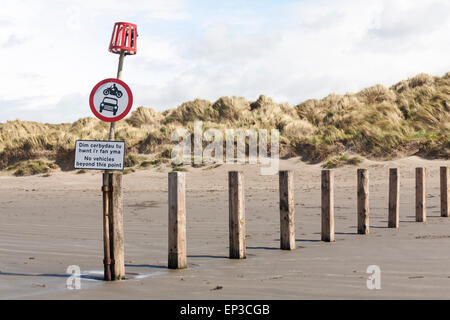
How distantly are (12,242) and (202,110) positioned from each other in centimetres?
2852

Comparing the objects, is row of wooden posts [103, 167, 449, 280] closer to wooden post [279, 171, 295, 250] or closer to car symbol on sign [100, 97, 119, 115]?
wooden post [279, 171, 295, 250]

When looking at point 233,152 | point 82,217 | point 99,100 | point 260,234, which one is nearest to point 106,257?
point 99,100

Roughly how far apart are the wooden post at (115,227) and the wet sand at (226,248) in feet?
0.68

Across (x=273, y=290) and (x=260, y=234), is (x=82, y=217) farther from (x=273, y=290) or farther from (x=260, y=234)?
(x=273, y=290)

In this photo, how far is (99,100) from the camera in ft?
24.4

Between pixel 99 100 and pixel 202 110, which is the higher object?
pixel 202 110

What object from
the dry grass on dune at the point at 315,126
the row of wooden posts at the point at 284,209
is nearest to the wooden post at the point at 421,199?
the row of wooden posts at the point at 284,209

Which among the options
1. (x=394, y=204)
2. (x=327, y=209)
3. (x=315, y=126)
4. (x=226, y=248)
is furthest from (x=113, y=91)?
(x=315, y=126)

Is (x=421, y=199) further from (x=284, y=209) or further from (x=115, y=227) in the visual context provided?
(x=115, y=227)

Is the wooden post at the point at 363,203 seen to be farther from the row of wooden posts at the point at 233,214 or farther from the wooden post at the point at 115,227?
the wooden post at the point at 115,227

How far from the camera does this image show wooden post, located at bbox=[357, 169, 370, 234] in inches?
459

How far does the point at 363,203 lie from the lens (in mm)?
11672

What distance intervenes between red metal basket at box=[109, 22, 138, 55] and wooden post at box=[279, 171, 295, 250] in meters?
3.14

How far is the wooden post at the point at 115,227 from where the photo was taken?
741 centimetres
